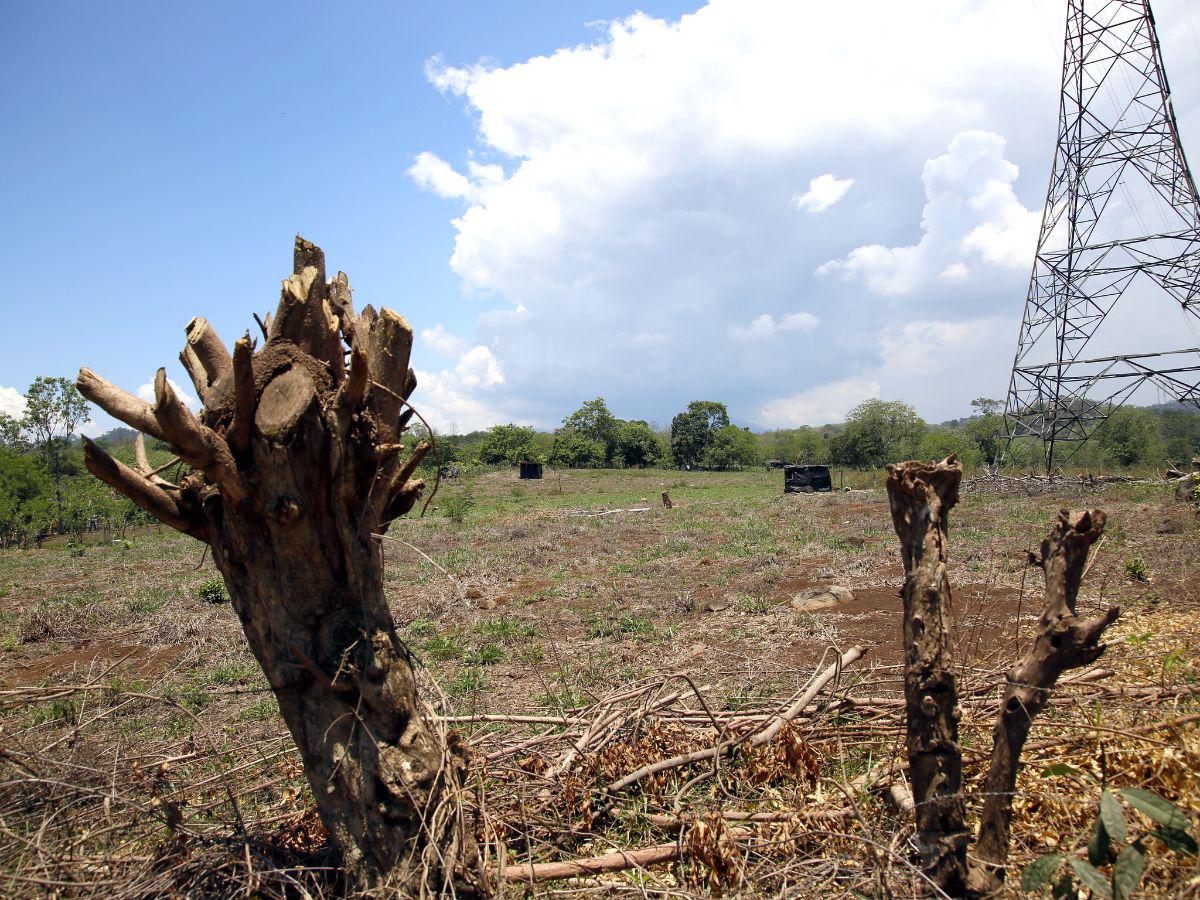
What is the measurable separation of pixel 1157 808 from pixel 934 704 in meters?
0.56

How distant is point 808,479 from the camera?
96.0 ft

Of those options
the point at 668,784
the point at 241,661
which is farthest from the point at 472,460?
the point at 668,784

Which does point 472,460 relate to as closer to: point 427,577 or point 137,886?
point 427,577

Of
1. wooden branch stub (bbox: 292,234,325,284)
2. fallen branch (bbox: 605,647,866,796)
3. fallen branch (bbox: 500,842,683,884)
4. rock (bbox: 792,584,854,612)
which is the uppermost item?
wooden branch stub (bbox: 292,234,325,284)

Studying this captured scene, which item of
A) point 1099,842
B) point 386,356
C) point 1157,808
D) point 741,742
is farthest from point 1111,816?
point 386,356

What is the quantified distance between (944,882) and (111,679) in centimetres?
785

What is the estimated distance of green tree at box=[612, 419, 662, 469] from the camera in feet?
231

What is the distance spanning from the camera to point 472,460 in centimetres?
5397

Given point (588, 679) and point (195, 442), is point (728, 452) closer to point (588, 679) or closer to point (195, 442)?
point (588, 679)

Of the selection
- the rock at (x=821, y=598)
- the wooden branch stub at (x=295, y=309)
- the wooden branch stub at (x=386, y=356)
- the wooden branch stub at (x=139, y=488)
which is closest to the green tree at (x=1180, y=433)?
the rock at (x=821, y=598)

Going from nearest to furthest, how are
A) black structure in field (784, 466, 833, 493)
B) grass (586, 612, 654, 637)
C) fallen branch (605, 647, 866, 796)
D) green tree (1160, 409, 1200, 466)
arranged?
fallen branch (605, 647, 866, 796)
grass (586, 612, 654, 637)
black structure in field (784, 466, 833, 493)
green tree (1160, 409, 1200, 466)

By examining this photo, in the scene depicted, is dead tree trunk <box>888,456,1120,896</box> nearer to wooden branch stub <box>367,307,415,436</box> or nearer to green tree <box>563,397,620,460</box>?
wooden branch stub <box>367,307,415,436</box>

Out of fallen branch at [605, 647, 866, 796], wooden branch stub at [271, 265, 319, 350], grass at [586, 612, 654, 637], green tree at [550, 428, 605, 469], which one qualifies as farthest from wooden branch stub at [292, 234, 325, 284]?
green tree at [550, 428, 605, 469]

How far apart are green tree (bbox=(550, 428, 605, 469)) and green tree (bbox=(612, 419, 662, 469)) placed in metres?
2.23
